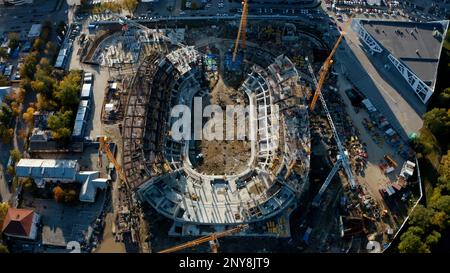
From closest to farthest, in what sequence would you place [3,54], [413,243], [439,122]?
[413,243] < [439,122] < [3,54]

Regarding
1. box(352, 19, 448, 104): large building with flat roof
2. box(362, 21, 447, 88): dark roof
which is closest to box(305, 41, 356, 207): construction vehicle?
box(352, 19, 448, 104): large building with flat roof

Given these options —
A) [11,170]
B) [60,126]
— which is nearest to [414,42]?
[60,126]

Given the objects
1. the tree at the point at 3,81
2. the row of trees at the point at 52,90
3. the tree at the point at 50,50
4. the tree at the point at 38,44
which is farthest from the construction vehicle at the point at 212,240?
the tree at the point at 38,44

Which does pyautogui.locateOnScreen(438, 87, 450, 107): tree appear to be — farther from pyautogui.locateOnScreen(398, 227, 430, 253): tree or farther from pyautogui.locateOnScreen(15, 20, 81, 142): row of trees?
pyautogui.locateOnScreen(15, 20, 81, 142): row of trees

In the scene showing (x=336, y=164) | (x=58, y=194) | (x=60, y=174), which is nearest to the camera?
(x=58, y=194)

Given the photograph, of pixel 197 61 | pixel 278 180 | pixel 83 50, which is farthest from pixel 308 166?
pixel 83 50

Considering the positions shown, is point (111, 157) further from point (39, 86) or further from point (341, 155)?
point (341, 155)
